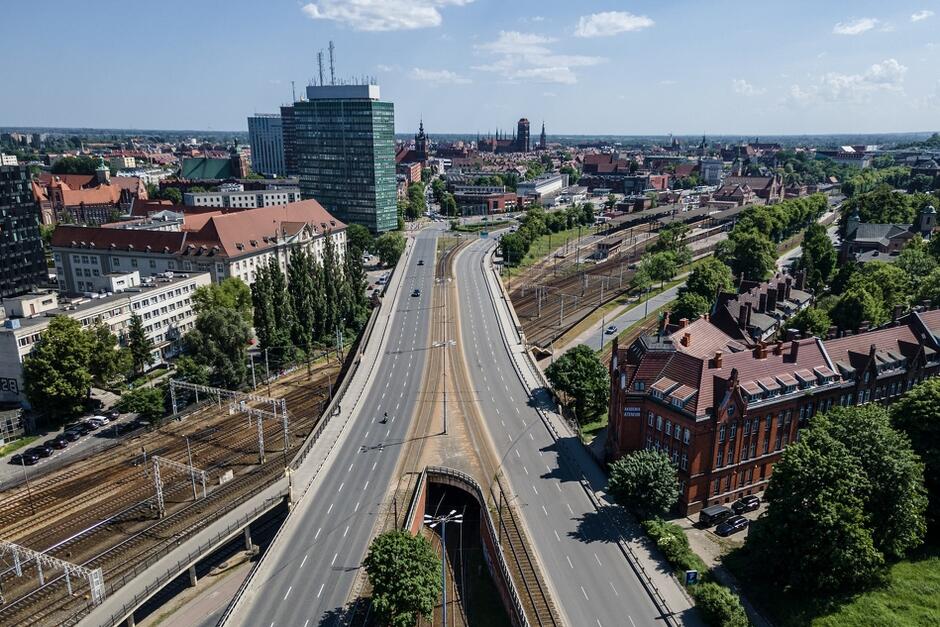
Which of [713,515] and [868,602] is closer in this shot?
[868,602]

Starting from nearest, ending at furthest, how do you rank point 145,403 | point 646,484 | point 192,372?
point 646,484, point 145,403, point 192,372

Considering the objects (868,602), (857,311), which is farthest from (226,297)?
(857,311)

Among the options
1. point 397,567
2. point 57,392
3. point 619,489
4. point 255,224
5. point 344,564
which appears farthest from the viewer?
point 255,224

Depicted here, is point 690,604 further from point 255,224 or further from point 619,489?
point 255,224

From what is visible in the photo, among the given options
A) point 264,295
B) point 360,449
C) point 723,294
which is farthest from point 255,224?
point 723,294

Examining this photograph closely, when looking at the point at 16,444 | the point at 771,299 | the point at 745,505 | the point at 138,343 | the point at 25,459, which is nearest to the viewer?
the point at 745,505

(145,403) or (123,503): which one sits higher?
(145,403)

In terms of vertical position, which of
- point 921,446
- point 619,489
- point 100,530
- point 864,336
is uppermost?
point 864,336

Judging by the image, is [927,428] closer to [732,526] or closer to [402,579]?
[732,526]
